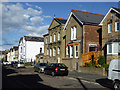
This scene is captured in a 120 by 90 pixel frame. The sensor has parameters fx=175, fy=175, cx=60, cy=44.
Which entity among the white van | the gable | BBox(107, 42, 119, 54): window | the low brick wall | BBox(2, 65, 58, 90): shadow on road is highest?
the gable

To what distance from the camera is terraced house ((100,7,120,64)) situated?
866 inches

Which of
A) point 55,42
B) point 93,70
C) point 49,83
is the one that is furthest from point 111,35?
point 55,42

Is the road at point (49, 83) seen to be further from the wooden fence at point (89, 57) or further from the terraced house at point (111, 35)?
the wooden fence at point (89, 57)

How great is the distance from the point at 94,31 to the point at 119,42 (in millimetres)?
7052

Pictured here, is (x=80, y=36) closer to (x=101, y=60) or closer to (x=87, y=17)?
(x=87, y=17)

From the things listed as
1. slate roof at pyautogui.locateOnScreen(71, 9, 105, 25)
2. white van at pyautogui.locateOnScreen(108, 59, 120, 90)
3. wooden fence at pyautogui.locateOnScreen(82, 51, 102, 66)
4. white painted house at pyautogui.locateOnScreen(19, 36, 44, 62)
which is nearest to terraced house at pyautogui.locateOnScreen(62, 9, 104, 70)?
slate roof at pyautogui.locateOnScreen(71, 9, 105, 25)

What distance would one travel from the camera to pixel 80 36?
2809 cm

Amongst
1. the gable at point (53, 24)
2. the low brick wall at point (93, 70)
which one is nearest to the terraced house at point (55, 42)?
the gable at point (53, 24)

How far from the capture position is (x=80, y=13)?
31.2m

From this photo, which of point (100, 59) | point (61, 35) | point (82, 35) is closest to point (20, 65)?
point (61, 35)

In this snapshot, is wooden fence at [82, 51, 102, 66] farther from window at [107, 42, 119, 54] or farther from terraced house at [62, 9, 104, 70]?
window at [107, 42, 119, 54]

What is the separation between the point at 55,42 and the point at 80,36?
32.9ft

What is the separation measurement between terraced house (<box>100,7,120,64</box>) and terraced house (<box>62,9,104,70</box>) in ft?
10.5

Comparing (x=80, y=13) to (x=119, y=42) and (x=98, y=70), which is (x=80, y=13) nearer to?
(x=119, y=42)
